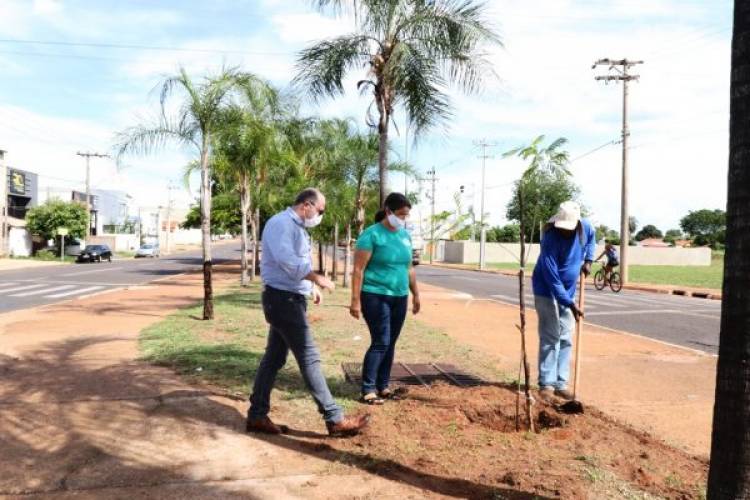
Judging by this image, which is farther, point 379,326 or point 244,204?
point 244,204

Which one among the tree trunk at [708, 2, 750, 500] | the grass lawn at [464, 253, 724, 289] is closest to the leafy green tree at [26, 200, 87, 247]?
the grass lawn at [464, 253, 724, 289]

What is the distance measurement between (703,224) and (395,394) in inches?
4322

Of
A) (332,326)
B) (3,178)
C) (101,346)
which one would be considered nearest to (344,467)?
(101,346)

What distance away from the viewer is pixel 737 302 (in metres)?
2.37

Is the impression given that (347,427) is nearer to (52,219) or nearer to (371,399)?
(371,399)

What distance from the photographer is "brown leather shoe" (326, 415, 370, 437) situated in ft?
13.5

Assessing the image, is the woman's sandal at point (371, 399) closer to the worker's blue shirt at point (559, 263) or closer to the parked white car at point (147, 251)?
the worker's blue shirt at point (559, 263)

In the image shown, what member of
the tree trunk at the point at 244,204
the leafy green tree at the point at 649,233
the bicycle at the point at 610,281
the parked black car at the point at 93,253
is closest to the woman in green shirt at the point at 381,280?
the tree trunk at the point at 244,204

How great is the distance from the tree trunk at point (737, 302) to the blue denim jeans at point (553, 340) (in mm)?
2811

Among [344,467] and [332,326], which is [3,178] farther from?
[344,467]

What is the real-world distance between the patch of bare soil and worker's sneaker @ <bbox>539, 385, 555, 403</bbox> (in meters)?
0.31

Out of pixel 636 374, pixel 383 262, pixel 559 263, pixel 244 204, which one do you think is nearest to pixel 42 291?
pixel 244 204

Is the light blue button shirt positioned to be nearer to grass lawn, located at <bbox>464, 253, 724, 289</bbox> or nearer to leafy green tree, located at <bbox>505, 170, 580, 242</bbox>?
leafy green tree, located at <bbox>505, 170, 580, 242</bbox>

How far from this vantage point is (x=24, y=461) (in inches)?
147
